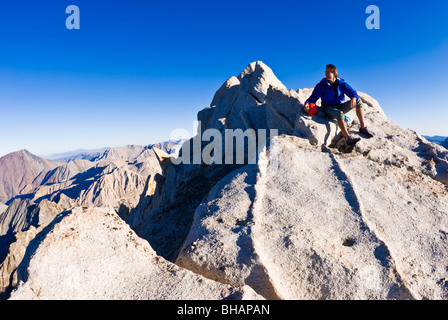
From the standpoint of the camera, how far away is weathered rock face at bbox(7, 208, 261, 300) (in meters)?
4.48

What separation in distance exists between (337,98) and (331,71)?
1.24 m

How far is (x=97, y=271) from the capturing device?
4855mm

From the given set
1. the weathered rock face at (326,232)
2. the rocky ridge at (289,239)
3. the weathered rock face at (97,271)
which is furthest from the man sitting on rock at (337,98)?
the weathered rock face at (97,271)

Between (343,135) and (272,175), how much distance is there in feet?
13.8

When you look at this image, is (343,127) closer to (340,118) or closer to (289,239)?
(340,118)

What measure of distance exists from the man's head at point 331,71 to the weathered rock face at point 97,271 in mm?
8938

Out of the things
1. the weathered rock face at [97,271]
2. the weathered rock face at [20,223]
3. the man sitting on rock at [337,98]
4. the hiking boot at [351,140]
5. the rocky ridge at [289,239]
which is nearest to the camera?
the weathered rock face at [97,271]

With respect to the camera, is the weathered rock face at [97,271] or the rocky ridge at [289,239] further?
the rocky ridge at [289,239]

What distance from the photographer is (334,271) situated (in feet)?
17.1

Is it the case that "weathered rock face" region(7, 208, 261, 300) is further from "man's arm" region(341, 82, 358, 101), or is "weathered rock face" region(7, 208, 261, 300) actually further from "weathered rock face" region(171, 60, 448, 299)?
"man's arm" region(341, 82, 358, 101)

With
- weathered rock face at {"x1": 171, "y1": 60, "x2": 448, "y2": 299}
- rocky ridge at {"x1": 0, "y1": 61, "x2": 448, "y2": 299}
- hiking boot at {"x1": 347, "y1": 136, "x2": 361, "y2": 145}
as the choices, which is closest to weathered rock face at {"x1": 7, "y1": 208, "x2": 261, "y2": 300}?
rocky ridge at {"x1": 0, "y1": 61, "x2": 448, "y2": 299}

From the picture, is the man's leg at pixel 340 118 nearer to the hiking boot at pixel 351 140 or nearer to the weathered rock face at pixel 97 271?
the hiking boot at pixel 351 140

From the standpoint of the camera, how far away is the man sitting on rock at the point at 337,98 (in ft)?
32.4

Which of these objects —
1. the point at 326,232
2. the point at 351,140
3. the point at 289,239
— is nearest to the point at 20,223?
the point at 289,239
